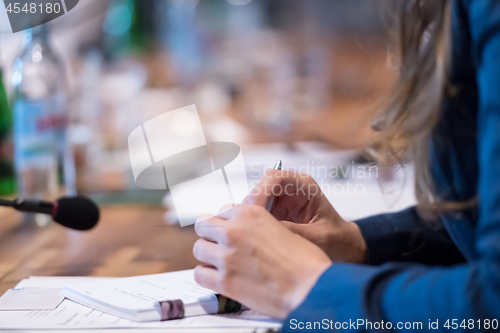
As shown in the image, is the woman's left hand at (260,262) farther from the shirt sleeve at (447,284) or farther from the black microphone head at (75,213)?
the black microphone head at (75,213)

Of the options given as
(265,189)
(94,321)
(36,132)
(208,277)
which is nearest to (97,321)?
(94,321)

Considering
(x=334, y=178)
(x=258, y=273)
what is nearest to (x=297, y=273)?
(x=258, y=273)

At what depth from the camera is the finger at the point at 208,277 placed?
1.44ft

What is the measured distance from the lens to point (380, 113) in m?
0.54

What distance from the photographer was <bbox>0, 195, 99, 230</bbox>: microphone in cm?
63

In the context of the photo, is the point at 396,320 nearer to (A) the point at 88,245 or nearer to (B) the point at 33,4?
(A) the point at 88,245

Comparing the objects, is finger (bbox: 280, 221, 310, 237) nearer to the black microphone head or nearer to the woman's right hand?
the woman's right hand

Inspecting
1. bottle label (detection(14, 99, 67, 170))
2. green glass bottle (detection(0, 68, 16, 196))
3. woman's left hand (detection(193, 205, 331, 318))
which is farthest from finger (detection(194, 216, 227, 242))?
green glass bottle (detection(0, 68, 16, 196))

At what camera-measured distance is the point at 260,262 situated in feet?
1.34

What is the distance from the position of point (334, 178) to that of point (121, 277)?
534mm

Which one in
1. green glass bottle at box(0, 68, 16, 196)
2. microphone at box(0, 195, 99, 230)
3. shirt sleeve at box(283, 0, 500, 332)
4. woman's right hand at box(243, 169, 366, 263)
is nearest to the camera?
shirt sleeve at box(283, 0, 500, 332)

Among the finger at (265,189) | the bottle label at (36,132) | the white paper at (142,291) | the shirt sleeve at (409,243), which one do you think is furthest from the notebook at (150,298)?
the bottle label at (36,132)

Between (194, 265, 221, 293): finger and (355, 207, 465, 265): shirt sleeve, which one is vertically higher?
(194, 265, 221, 293): finger

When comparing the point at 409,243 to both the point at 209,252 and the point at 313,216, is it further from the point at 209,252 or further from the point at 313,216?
the point at 209,252
